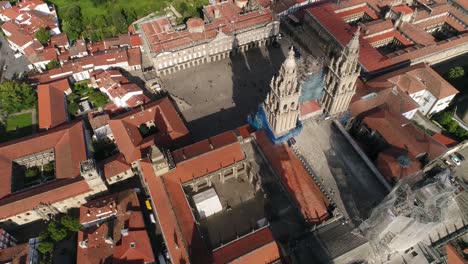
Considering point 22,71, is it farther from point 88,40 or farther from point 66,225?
point 66,225

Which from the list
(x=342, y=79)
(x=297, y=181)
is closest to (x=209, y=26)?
(x=342, y=79)

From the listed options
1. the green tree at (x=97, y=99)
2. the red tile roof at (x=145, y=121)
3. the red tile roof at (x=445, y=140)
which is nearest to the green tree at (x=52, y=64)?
the green tree at (x=97, y=99)

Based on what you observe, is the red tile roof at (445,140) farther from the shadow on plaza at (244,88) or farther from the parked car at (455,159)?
the shadow on plaza at (244,88)

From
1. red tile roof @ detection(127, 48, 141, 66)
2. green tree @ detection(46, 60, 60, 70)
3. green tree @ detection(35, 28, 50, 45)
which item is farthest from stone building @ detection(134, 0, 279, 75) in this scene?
green tree @ detection(35, 28, 50, 45)

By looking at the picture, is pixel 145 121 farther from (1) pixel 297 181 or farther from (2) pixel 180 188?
(1) pixel 297 181

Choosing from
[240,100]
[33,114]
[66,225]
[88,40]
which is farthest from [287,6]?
[66,225]

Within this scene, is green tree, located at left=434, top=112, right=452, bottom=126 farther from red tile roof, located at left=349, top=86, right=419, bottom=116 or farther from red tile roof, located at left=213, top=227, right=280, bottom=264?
red tile roof, located at left=213, top=227, right=280, bottom=264
